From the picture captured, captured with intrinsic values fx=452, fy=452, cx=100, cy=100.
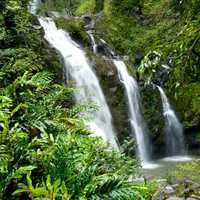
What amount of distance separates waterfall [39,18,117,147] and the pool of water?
1370 millimetres

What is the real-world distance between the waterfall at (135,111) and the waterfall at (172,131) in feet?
3.48

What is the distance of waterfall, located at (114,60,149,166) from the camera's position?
15953 millimetres

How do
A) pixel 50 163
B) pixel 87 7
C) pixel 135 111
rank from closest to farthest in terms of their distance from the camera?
pixel 50 163 < pixel 135 111 < pixel 87 7

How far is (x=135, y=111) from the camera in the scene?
54.5 ft

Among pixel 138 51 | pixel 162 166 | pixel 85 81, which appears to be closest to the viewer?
pixel 162 166

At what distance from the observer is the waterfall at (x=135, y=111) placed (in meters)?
16.0

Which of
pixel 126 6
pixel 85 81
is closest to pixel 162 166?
pixel 85 81

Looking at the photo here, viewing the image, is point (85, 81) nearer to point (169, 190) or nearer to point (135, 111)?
point (135, 111)

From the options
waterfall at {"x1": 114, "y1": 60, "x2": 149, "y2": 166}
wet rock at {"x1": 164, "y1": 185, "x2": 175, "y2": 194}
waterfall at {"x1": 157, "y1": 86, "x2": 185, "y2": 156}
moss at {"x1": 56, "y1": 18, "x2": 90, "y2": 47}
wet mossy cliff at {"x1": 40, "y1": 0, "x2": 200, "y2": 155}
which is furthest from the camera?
moss at {"x1": 56, "y1": 18, "x2": 90, "y2": 47}

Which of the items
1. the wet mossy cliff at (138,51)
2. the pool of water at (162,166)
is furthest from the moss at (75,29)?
the pool of water at (162,166)

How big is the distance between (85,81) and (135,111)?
7.16 feet

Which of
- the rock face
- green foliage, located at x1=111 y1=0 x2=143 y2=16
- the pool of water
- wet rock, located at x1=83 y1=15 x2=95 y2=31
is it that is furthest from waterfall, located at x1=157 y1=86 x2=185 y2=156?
green foliage, located at x1=111 y1=0 x2=143 y2=16

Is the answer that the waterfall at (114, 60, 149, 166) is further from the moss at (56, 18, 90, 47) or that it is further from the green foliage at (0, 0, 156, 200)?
the green foliage at (0, 0, 156, 200)

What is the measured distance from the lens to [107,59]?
17438mm
